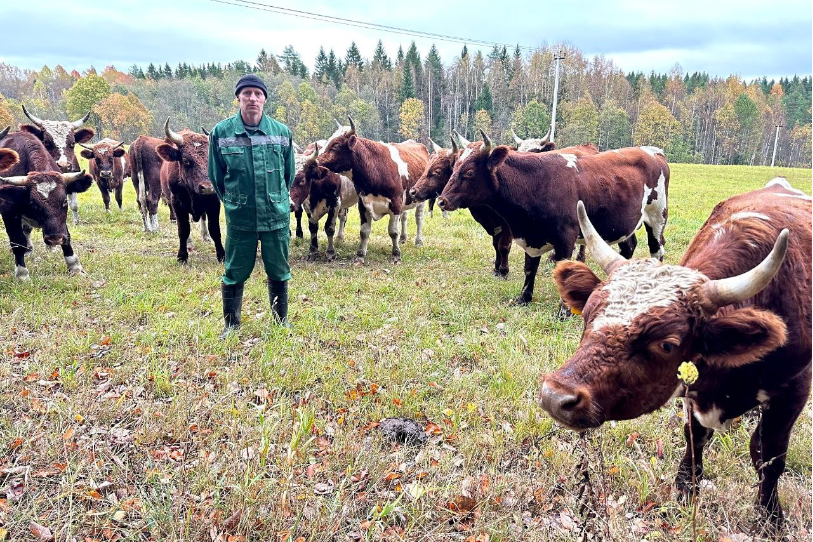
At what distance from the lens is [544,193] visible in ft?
21.7

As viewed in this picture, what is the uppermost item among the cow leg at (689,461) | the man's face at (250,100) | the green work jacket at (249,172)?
the man's face at (250,100)

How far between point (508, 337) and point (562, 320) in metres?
1.12

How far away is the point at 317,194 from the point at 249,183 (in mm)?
4840

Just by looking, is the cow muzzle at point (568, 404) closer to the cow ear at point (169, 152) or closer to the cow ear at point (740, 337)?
the cow ear at point (740, 337)

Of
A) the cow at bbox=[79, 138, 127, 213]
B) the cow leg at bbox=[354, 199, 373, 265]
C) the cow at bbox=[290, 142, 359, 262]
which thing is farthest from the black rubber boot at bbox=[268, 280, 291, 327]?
the cow at bbox=[79, 138, 127, 213]

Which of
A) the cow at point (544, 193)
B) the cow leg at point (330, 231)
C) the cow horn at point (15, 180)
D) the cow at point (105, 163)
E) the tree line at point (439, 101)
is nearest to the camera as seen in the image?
the cow at point (544, 193)

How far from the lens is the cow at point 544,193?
661 cm

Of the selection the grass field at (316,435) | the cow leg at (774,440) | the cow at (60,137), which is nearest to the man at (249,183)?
the grass field at (316,435)

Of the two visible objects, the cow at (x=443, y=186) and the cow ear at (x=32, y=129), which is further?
the cow ear at (x=32, y=129)

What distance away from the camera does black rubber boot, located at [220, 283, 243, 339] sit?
544 centimetres

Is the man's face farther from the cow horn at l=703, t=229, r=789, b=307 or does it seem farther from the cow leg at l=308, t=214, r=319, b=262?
the cow leg at l=308, t=214, r=319, b=262

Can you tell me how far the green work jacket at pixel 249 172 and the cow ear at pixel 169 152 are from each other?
335 cm

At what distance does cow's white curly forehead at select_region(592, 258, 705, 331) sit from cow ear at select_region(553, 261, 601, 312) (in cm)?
23

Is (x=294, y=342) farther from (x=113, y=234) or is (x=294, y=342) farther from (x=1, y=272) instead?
(x=113, y=234)
